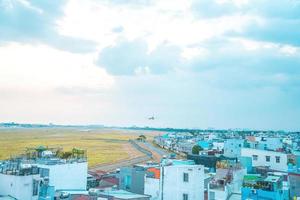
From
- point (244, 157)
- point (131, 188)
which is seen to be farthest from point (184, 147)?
point (131, 188)

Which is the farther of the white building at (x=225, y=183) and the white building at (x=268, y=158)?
the white building at (x=268, y=158)

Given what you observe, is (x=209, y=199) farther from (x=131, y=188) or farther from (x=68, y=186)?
(x=68, y=186)

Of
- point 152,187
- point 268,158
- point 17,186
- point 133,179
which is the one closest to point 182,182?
point 152,187

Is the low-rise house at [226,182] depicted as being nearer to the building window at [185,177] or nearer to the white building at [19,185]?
the building window at [185,177]

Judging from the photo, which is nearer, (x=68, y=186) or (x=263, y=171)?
(x=68, y=186)

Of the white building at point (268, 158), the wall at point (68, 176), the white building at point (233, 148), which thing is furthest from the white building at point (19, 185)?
the white building at point (233, 148)

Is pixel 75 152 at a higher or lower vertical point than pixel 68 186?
higher
